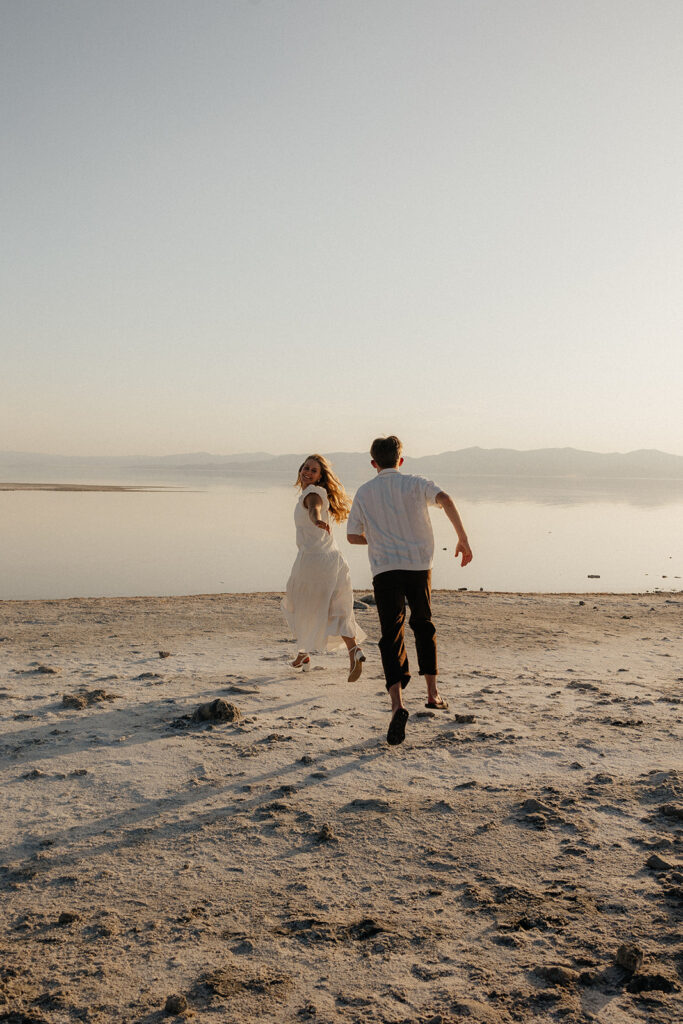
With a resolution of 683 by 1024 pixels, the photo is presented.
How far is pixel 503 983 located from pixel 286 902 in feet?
3.25

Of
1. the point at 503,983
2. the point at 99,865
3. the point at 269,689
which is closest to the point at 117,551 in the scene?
the point at 269,689

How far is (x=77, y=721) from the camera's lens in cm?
586

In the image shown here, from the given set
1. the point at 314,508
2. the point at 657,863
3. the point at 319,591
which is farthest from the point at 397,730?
the point at 314,508

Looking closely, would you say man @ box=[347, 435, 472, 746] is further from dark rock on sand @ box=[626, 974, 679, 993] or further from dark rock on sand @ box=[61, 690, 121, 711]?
dark rock on sand @ box=[626, 974, 679, 993]

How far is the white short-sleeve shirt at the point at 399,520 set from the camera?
5766 mm

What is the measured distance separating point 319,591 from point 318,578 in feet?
0.40

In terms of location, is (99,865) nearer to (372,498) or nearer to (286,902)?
(286,902)

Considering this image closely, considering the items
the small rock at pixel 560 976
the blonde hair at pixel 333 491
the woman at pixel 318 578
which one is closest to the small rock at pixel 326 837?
the small rock at pixel 560 976

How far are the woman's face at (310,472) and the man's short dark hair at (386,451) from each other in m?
1.37

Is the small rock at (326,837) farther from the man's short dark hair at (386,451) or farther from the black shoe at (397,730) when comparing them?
the man's short dark hair at (386,451)

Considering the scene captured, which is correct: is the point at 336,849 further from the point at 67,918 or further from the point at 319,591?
the point at 319,591

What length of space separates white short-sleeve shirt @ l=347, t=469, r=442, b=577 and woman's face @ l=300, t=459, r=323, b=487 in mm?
1448

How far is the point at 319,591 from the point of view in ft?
24.0

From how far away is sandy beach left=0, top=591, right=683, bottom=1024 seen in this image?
280 centimetres
